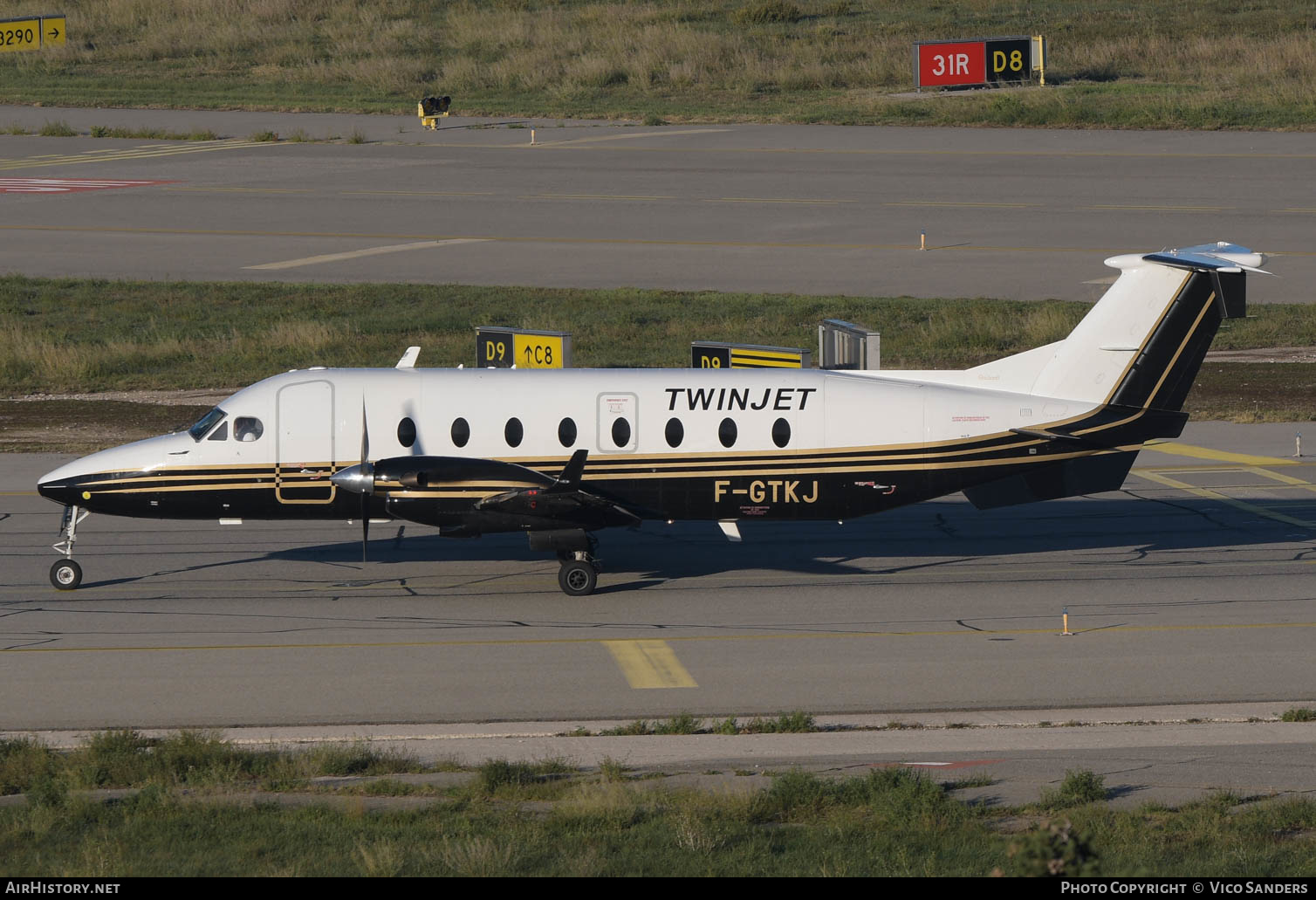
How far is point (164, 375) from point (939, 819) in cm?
2860

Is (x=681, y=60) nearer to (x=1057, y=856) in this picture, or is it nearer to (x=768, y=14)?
(x=768, y=14)

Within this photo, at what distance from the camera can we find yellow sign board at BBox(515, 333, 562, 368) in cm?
2764

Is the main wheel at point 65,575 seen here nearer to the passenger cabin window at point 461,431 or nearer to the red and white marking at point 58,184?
the passenger cabin window at point 461,431

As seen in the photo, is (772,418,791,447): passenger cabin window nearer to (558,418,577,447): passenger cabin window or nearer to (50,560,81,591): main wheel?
(558,418,577,447): passenger cabin window

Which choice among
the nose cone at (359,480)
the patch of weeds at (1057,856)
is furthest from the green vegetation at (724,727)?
the patch of weeds at (1057,856)

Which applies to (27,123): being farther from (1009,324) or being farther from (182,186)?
(1009,324)

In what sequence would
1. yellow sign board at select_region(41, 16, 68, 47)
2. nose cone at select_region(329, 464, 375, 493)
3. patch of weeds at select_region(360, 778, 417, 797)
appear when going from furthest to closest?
yellow sign board at select_region(41, 16, 68, 47)
nose cone at select_region(329, 464, 375, 493)
patch of weeds at select_region(360, 778, 417, 797)

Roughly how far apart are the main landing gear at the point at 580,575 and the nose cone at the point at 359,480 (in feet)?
9.67

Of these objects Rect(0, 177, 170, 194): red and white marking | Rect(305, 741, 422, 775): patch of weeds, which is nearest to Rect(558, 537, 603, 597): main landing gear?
Rect(305, 741, 422, 775): patch of weeds

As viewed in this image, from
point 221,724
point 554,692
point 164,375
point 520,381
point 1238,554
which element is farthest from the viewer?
point 164,375

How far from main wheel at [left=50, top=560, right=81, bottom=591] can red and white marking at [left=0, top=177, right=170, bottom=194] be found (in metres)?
37.1

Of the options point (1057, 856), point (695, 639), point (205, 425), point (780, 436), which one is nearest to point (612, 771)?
point (695, 639)
